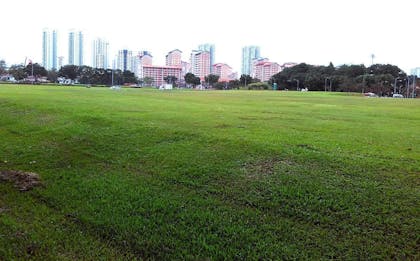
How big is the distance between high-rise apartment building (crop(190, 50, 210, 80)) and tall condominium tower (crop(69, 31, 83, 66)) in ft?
163

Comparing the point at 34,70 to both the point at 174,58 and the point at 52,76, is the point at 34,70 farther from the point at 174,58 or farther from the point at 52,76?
the point at 174,58

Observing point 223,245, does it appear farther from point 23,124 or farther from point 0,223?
point 23,124

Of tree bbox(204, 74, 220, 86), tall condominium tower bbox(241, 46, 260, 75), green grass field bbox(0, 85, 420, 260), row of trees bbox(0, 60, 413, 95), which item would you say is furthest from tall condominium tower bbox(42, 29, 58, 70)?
green grass field bbox(0, 85, 420, 260)

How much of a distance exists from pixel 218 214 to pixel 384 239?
7.46 feet

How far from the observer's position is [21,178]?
8039 mm

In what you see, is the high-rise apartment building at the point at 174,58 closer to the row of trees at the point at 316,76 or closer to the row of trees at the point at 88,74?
the row of trees at the point at 316,76

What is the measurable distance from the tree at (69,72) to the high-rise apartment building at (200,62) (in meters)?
67.8

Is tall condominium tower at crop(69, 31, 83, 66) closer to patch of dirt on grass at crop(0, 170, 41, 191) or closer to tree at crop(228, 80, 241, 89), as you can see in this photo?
tree at crop(228, 80, 241, 89)

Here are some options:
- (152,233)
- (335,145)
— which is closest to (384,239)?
(152,233)

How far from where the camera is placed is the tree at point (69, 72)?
111562 mm

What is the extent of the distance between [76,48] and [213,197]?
467ft

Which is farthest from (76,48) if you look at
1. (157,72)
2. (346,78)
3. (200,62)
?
(346,78)

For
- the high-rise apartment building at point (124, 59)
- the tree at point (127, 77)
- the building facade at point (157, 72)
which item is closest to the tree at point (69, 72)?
the tree at point (127, 77)

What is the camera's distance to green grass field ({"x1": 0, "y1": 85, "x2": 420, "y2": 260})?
5391mm
